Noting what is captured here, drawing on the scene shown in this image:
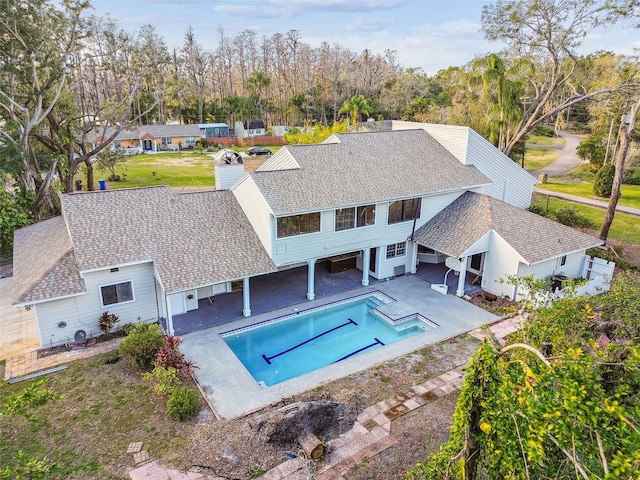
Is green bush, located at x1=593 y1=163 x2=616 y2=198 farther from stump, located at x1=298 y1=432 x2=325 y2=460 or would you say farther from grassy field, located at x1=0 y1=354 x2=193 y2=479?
grassy field, located at x1=0 y1=354 x2=193 y2=479

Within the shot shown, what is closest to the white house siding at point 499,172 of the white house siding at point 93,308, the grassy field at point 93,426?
the white house siding at point 93,308

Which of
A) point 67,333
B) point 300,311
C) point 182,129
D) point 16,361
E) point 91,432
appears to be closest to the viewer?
point 91,432

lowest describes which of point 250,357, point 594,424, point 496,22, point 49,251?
point 250,357

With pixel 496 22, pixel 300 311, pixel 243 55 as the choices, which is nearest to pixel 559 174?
pixel 496 22

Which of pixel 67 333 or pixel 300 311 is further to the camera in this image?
pixel 300 311

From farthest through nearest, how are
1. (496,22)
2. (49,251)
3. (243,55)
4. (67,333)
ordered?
(243,55)
(496,22)
(49,251)
(67,333)

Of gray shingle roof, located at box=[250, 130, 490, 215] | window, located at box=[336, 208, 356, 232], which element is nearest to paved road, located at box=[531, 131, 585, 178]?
gray shingle roof, located at box=[250, 130, 490, 215]

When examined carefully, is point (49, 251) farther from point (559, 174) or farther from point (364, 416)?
point (559, 174)
